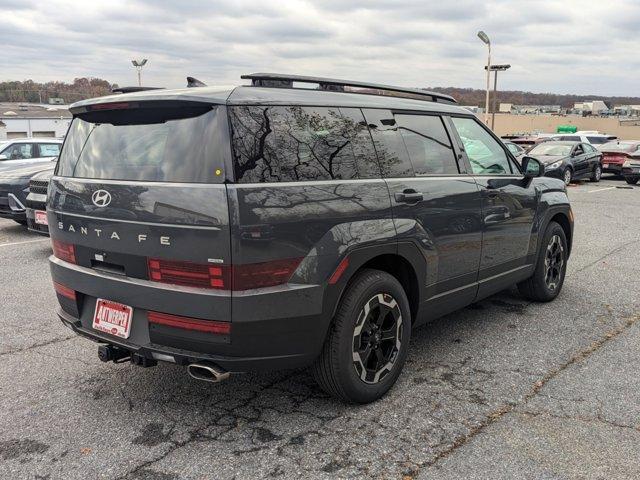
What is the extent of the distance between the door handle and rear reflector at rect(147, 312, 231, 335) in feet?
4.46

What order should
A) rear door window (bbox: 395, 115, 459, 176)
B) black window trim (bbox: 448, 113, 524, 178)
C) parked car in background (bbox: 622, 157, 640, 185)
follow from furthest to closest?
parked car in background (bbox: 622, 157, 640, 185), black window trim (bbox: 448, 113, 524, 178), rear door window (bbox: 395, 115, 459, 176)

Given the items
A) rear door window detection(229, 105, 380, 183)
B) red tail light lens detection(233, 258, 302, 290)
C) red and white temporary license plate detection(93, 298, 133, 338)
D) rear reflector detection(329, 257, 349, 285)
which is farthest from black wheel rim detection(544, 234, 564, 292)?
red and white temporary license plate detection(93, 298, 133, 338)

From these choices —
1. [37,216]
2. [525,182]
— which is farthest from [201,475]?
[37,216]

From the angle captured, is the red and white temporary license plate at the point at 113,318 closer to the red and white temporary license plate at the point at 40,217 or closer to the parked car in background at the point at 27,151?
the red and white temporary license plate at the point at 40,217

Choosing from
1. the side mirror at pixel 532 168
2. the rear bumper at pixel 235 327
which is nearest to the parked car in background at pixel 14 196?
the rear bumper at pixel 235 327

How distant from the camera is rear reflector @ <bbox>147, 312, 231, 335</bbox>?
2.88m

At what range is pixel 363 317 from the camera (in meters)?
3.39

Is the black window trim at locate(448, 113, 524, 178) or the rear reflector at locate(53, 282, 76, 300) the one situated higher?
the black window trim at locate(448, 113, 524, 178)

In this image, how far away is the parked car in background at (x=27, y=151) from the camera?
12672mm

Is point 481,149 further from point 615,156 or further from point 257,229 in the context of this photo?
point 615,156

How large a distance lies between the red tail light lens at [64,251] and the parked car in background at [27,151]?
10071 mm

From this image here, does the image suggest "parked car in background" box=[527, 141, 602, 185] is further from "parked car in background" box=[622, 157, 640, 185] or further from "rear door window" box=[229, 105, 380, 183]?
"rear door window" box=[229, 105, 380, 183]

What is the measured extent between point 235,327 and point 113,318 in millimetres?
796

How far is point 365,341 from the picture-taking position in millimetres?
3459
